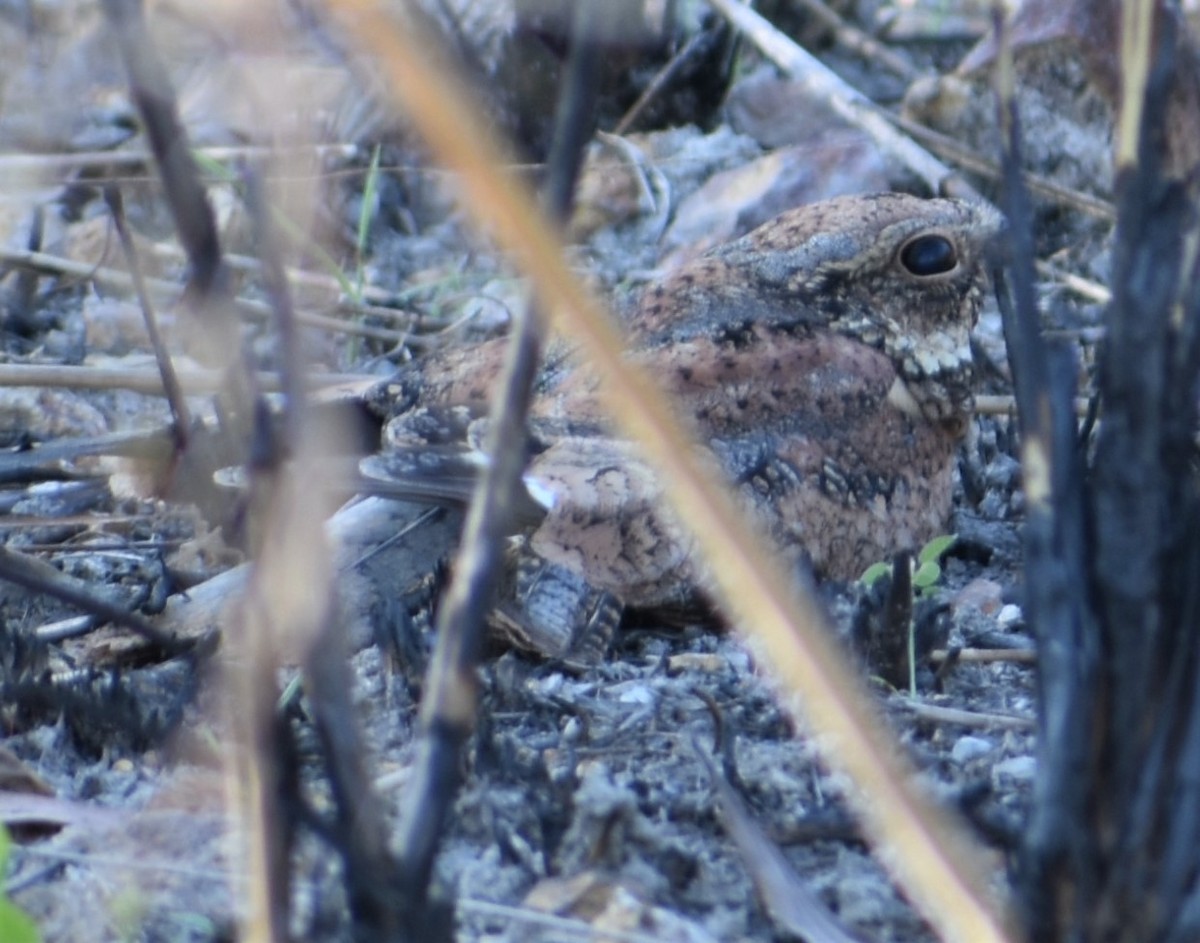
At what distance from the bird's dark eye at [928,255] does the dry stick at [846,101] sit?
0.43m

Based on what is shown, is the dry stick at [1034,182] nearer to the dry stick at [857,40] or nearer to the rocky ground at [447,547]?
the rocky ground at [447,547]

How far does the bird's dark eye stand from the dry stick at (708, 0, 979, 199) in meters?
0.43

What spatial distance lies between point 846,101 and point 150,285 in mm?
1708

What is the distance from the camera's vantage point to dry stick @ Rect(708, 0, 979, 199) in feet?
12.2

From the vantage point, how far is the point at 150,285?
3.84 metres

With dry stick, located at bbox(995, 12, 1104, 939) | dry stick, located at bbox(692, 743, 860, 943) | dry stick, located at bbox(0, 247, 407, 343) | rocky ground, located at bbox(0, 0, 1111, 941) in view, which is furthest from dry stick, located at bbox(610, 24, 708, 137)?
dry stick, located at bbox(995, 12, 1104, 939)

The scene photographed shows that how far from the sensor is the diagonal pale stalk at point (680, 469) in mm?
894

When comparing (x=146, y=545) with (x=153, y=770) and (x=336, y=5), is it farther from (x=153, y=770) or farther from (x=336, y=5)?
(x=336, y=5)

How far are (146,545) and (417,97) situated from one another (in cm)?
183

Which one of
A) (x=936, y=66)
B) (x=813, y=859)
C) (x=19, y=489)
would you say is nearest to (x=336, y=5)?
(x=813, y=859)

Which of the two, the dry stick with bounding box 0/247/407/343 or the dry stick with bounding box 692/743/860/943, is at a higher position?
the dry stick with bounding box 0/247/407/343

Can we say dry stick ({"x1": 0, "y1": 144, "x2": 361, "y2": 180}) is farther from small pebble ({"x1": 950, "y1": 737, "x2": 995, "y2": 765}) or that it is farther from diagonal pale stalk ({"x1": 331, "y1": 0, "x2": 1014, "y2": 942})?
diagonal pale stalk ({"x1": 331, "y1": 0, "x2": 1014, "y2": 942})

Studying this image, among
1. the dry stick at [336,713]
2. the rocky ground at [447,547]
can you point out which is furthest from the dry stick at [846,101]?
the dry stick at [336,713]

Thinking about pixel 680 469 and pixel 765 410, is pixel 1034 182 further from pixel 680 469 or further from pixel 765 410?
pixel 680 469
